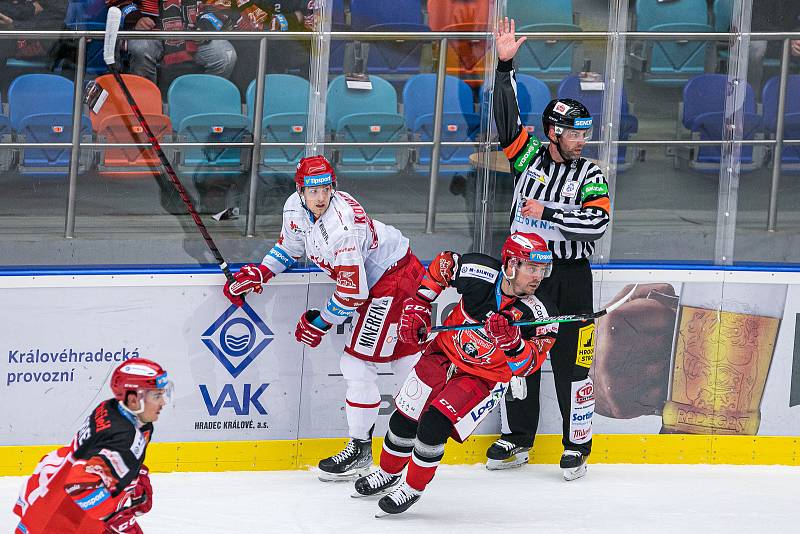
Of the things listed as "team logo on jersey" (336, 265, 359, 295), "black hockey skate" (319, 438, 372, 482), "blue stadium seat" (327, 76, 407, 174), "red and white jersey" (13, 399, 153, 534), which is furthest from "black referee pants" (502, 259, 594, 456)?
"red and white jersey" (13, 399, 153, 534)

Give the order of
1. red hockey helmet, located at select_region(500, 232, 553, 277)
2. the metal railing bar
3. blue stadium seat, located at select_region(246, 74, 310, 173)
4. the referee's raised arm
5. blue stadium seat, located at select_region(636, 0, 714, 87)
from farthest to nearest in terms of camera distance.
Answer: blue stadium seat, located at select_region(636, 0, 714, 87)
blue stadium seat, located at select_region(246, 74, 310, 173)
the referee's raised arm
the metal railing bar
red hockey helmet, located at select_region(500, 232, 553, 277)

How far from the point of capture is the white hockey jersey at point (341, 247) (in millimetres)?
4699

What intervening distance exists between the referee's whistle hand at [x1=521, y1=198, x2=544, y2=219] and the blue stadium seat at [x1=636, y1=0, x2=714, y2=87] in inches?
37.4

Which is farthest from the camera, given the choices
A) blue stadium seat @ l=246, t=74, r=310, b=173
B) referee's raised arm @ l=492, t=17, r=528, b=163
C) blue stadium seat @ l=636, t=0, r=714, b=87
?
blue stadium seat @ l=636, t=0, r=714, b=87

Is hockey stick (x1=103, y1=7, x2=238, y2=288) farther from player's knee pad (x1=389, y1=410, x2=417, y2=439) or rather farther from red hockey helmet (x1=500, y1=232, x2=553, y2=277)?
red hockey helmet (x1=500, y1=232, x2=553, y2=277)

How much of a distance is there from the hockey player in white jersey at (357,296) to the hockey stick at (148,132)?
14 centimetres

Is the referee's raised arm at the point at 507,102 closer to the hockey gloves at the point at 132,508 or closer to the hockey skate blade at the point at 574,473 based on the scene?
the hockey skate blade at the point at 574,473

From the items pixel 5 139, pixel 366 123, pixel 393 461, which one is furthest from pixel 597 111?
pixel 5 139

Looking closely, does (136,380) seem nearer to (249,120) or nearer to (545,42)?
(249,120)

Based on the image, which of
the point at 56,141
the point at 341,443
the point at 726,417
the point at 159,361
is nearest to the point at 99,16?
the point at 56,141

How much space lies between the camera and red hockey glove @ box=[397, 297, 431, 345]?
14.9 feet

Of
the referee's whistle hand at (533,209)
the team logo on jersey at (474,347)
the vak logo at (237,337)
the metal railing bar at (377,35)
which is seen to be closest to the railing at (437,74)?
the metal railing bar at (377,35)

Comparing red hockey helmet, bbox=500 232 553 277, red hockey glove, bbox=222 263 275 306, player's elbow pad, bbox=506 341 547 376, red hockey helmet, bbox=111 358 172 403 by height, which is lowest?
player's elbow pad, bbox=506 341 547 376

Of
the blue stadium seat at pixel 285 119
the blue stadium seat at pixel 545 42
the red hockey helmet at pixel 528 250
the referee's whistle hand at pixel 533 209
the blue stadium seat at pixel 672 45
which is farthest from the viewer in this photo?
the blue stadium seat at pixel 672 45
